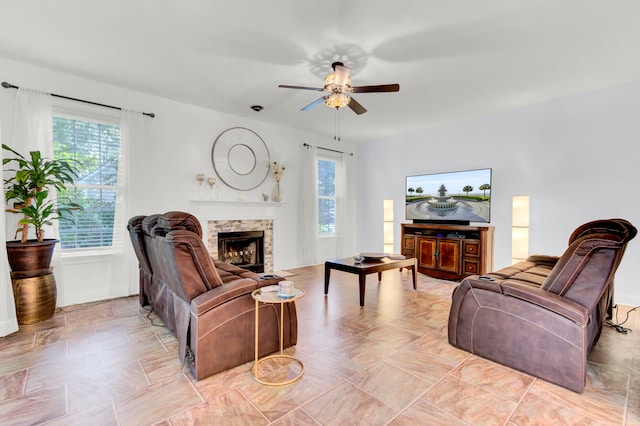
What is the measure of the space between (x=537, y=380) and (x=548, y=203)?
3144 mm

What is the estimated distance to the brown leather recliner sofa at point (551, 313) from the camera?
6.40 feet

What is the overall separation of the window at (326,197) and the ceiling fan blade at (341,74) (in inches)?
137

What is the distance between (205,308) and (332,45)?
251 centimetres

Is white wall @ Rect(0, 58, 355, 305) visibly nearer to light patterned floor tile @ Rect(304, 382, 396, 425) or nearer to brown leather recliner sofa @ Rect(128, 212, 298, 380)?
brown leather recliner sofa @ Rect(128, 212, 298, 380)

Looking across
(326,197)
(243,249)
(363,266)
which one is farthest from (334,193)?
(363,266)

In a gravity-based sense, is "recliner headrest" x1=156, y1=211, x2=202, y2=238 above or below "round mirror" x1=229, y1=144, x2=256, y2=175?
below

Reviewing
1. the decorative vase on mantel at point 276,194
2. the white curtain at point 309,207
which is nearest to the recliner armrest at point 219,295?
the decorative vase on mantel at point 276,194

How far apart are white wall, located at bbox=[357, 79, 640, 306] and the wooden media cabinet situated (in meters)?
0.45

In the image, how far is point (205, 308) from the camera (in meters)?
2.07

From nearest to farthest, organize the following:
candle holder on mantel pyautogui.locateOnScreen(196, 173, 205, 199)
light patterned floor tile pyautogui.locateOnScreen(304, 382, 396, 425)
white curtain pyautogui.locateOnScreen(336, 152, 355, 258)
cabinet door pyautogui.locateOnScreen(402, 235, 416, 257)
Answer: light patterned floor tile pyautogui.locateOnScreen(304, 382, 396, 425), candle holder on mantel pyautogui.locateOnScreen(196, 173, 205, 199), cabinet door pyautogui.locateOnScreen(402, 235, 416, 257), white curtain pyautogui.locateOnScreen(336, 152, 355, 258)

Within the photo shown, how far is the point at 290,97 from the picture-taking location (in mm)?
4250

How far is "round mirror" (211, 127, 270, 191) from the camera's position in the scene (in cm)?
488

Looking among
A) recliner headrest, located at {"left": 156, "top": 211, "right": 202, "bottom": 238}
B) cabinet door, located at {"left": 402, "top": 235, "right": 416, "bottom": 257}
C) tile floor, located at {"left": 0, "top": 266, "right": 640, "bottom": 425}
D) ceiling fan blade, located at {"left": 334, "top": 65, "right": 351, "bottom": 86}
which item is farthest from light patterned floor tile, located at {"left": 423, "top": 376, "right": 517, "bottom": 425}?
cabinet door, located at {"left": 402, "top": 235, "right": 416, "bottom": 257}

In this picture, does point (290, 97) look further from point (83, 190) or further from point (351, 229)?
point (351, 229)
